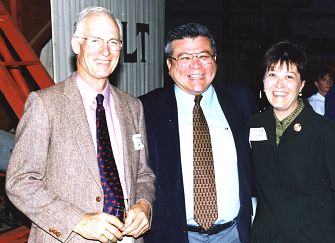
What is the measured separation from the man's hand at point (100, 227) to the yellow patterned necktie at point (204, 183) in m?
0.76

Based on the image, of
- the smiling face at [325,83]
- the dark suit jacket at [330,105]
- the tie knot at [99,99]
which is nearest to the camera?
the tie knot at [99,99]

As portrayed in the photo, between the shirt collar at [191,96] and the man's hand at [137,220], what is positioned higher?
the shirt collar at [191,96]

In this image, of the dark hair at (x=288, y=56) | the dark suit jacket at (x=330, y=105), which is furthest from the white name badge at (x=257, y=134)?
the dark suit jacket at (x=330, y=105)

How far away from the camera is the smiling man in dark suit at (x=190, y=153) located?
2.56m

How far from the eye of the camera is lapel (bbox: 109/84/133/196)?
2.15 m

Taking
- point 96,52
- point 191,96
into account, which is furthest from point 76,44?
point 191,96

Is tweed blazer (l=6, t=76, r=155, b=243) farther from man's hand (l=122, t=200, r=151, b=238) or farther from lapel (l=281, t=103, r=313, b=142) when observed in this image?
lapel (l=281, t=103, r=313, b=142)

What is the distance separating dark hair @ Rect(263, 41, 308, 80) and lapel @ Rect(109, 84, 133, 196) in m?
0.92

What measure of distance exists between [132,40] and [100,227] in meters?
4.32

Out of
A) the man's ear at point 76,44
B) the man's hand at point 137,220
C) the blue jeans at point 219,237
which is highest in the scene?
the man's ear at point 76,44

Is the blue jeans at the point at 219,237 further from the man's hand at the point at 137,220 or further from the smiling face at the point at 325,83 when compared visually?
the smiling face at the point at 325,83

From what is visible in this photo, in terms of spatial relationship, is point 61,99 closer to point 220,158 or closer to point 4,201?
point 220,158

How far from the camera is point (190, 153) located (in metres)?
2.60

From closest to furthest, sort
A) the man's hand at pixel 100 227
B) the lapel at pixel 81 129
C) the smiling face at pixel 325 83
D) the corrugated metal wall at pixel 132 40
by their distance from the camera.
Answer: the man's hand at pixel 100 227 < the lapel at pixel 81 129 < the corrugated metal wall at pixel 132 40 < the smiling face at pixel 325 83
